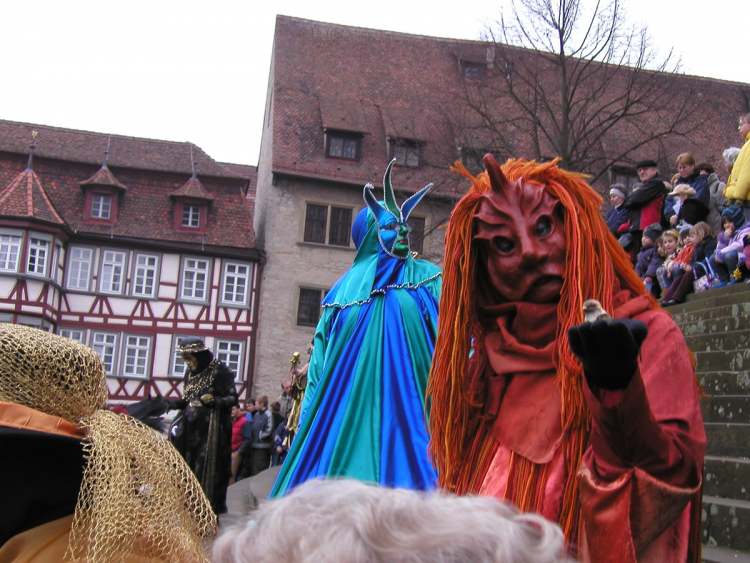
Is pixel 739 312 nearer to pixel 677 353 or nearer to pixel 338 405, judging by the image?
pixel 338 405

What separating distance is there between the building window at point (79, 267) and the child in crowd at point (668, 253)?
24.6 m

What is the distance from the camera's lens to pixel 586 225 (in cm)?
277

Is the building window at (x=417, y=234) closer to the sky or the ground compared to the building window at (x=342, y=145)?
closer to the ground

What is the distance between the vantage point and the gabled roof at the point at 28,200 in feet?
107

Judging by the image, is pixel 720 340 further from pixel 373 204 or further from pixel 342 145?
pixel 342 145

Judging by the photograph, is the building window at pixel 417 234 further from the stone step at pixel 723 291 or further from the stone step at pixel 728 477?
the stone step at pixel 728 477

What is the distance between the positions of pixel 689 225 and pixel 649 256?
3.73ft

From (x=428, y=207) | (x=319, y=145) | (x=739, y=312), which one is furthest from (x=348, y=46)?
(x=739, y=312)

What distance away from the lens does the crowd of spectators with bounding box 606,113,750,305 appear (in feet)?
34.3

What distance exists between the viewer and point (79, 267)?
110ft

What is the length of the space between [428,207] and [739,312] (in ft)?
80.9

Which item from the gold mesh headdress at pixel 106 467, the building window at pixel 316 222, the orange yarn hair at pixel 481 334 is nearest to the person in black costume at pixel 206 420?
the orange yarn hair at pixel 481 334

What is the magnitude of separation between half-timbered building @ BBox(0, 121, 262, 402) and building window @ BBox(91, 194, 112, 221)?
3cm

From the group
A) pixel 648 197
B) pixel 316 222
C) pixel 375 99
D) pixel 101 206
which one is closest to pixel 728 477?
pixel 648 197
